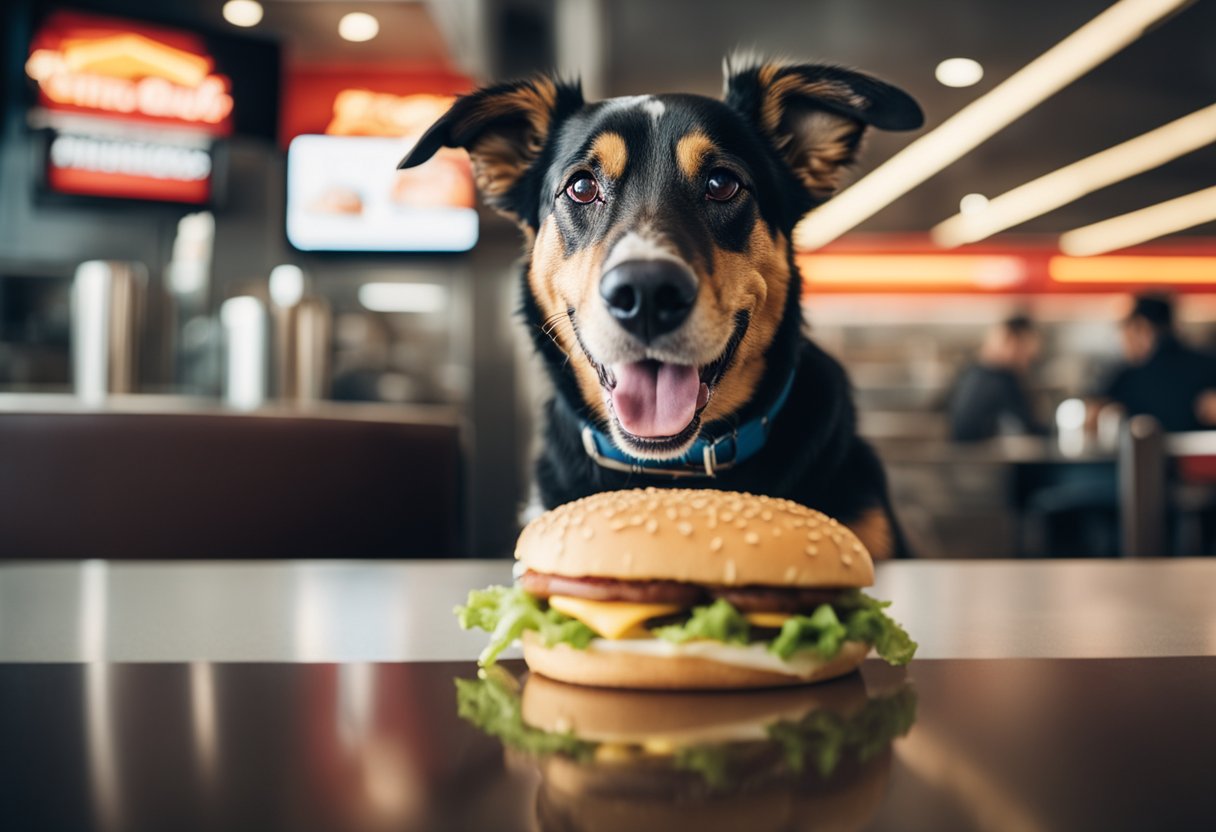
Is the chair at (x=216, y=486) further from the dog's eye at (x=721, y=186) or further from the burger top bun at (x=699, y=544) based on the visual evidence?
the burger top bun at (x=699, y=544)

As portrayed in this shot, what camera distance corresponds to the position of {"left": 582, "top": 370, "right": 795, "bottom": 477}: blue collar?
1.23m

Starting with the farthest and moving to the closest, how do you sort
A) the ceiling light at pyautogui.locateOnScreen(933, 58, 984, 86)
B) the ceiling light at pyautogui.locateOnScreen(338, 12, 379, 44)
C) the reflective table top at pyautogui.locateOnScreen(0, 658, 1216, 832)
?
the ceiling light at pyautogui.locateOnScreen(933, 58, 984, 86) < the ceiling light at pyautogui.locateOnScreen(338, 12, 379, 44) < the reflective table top at pyautogui.locateOnScreen(0, 658, 1216, 832)

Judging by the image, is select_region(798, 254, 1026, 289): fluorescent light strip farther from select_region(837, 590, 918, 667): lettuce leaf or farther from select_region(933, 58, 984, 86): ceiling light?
select_region(837, 590, 918, 667): lettuce leaf

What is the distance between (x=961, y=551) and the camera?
26.2 feet

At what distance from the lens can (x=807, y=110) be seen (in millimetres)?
1554

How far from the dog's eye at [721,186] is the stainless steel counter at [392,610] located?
0.54m

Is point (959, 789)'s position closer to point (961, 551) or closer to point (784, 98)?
point (784, 98)

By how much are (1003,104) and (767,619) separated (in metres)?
7.16

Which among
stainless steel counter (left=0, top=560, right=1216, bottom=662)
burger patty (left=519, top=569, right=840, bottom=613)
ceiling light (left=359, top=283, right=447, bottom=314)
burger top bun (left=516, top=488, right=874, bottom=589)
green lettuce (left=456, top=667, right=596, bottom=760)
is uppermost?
ceiling light (left=359, top=283, right=447, bottom=314)

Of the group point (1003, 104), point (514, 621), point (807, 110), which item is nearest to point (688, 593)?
point (514, 621)

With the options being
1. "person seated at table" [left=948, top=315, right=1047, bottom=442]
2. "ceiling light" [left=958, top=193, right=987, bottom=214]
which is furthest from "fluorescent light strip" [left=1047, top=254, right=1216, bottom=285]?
"person seated at table" [left=948, top=315, right=1047, bottom=442]

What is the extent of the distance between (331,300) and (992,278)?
8.76 meters

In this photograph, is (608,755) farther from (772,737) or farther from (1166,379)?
(1166,379)

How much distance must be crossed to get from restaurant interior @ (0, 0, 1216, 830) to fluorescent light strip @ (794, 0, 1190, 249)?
5 cm
